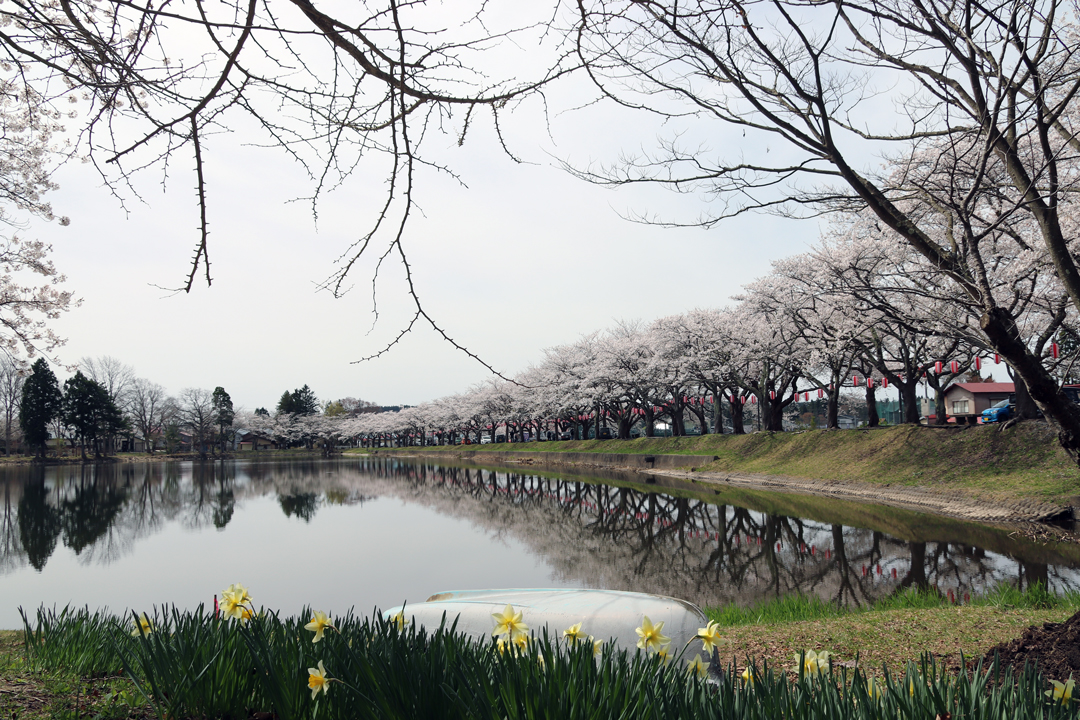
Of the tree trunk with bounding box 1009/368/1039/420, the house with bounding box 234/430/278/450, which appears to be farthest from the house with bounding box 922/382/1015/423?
the house with bounding box 234/430/278/450

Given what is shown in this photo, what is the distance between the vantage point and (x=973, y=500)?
597 inches

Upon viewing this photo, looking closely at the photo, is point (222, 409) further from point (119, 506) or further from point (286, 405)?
point (119, 506)

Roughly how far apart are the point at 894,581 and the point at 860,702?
9369 millimetres

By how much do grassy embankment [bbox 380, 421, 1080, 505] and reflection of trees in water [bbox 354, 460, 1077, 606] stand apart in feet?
14.7

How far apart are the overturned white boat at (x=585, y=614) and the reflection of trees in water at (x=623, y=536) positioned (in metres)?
5.81

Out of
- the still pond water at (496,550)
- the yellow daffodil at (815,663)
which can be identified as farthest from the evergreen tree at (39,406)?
the yellow daffodil at (815,663)

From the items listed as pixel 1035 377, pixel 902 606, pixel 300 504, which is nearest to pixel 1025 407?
pixel 902 606

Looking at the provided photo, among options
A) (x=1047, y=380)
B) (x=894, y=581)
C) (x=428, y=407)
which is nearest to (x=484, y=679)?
(x=1047, y=380)

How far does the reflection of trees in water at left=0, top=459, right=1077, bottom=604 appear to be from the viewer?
9.91 metres

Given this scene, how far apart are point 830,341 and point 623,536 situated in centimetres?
1322

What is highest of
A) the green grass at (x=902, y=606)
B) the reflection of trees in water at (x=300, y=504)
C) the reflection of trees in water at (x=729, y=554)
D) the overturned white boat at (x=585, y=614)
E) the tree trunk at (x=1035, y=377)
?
the tree trunk at (x=1035, y=377)

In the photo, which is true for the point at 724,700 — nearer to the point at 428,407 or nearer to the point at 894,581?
the point at 894,581

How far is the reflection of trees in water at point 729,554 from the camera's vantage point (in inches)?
377

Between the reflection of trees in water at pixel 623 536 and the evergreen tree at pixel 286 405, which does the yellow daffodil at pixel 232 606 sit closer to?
the reflection of trees in water at pixel 623 536
